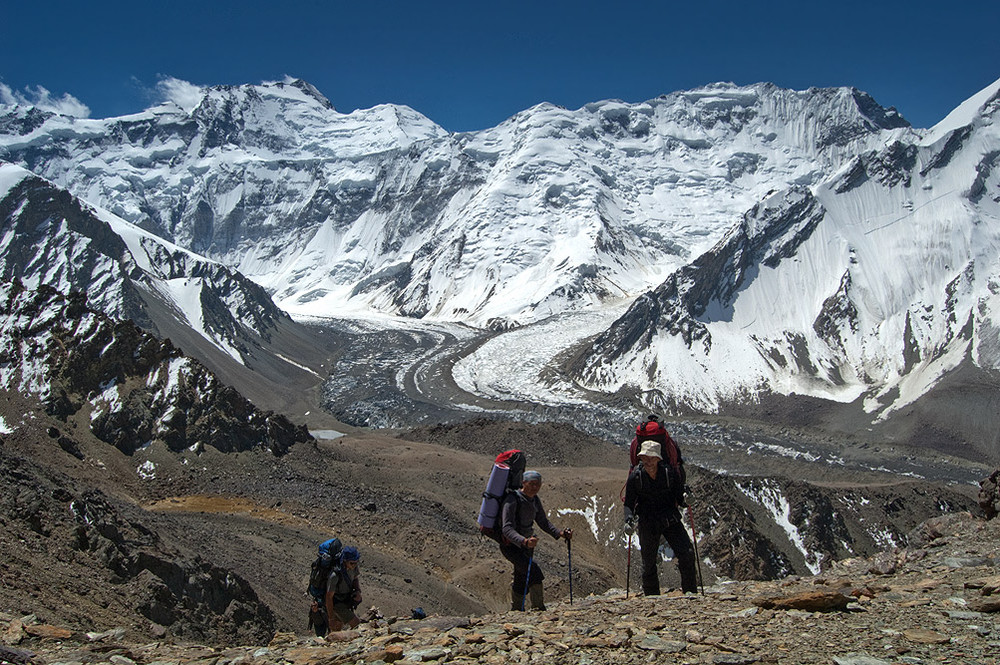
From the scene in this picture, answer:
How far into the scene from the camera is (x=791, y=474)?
253 feet

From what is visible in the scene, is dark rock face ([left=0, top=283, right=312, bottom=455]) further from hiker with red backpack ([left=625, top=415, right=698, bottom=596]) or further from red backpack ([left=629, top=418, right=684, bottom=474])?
red backpack ([left=629, top=418, right=684, bottom=474])

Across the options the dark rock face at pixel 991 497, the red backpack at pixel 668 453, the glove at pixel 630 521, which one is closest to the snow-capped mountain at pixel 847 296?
the dark rock face at pixel 991 497

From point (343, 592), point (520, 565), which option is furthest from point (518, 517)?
point (343, 592)

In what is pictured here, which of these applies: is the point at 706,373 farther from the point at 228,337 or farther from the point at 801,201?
the point at 228,337

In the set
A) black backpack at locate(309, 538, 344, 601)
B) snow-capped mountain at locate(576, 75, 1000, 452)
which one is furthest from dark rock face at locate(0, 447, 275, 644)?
snow-capped mountain at locate(576, 75, 1000, 452)

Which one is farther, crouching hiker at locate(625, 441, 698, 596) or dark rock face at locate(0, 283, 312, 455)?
dark rock face at locate(0, 283, 312, 455)

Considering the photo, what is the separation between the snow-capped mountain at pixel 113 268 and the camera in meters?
124

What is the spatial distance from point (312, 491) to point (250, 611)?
19.9m

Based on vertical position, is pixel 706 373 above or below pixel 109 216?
below

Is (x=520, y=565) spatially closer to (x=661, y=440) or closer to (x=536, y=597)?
(x=536, y=597)

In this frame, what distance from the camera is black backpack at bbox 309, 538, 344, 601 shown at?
40.2 feet

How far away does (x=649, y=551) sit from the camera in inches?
466

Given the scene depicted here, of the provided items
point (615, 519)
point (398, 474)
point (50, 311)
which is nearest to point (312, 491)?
point (398, 474)

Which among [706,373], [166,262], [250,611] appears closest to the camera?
[250,611]
